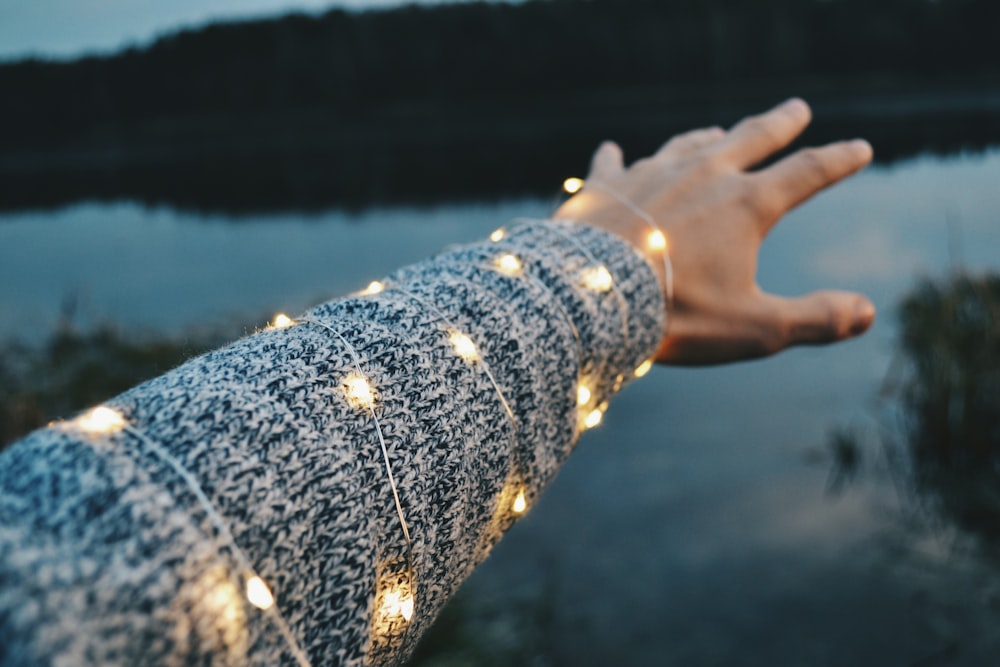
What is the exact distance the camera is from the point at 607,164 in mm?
1481

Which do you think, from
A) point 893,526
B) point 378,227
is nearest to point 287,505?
point 893,526

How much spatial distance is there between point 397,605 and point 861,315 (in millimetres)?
1075

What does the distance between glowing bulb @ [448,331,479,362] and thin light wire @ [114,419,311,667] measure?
322mm

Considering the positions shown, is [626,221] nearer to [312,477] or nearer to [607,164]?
[607,164]

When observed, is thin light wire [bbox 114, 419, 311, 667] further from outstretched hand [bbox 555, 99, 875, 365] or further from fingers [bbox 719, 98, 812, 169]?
fingers [bbox 719, 98, 812, 169]

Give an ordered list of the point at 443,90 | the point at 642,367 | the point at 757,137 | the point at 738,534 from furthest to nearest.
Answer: the point at 443,90 → the point at 738,534 → the point at 757,137 → the point at 642,367

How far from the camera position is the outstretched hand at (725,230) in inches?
49.2

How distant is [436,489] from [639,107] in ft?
114

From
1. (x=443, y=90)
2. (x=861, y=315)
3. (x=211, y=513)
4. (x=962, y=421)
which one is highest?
(x=211, y=513)

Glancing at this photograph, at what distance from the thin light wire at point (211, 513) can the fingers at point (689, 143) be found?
117 centimetres

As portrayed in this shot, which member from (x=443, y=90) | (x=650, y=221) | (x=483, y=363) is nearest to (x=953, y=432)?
(x=650, y=221)

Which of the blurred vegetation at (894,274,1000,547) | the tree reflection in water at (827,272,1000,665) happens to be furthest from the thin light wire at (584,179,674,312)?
the blurred vegetation at (894,274,1000,547)

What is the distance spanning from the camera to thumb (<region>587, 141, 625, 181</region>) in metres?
1.42

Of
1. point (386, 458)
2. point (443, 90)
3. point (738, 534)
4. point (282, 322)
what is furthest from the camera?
point (443, 90)
